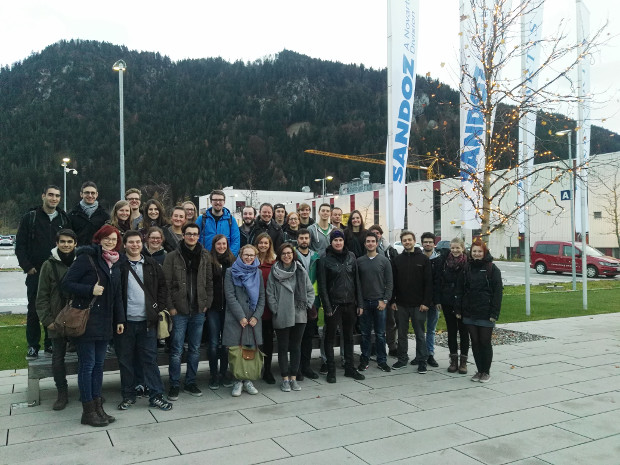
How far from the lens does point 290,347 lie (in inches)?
238

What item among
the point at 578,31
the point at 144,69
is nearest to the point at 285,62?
the point at 144,69

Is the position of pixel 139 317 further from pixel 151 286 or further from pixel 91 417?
pixel 91 417

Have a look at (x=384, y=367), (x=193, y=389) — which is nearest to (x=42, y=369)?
(x=193, y=389)

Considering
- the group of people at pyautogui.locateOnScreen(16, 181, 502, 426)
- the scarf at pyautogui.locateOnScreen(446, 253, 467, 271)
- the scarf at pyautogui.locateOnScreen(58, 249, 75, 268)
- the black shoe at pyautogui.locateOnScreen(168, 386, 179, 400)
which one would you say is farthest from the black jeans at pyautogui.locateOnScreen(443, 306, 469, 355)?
the scarf at pyautogui.locateOnScreen(58, 249, 75, 268)

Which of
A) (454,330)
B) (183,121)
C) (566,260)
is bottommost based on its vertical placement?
(566,260)

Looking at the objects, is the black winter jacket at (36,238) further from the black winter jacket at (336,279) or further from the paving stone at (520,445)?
A: the paving stone at (520,445)

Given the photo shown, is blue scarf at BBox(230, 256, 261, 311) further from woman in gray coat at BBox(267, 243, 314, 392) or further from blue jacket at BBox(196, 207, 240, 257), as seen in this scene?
blue jacket at BBox(196, 207, 240, 257)

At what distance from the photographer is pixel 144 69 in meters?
166

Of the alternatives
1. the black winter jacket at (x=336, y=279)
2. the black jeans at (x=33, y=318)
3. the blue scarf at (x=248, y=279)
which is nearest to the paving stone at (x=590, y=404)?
the black winter jacket at (x=336, y=279)

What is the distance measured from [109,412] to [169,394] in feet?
2.19

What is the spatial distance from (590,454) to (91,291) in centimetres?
454

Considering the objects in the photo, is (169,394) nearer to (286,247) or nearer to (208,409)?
(208,409)

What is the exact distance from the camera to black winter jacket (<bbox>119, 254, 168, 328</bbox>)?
197 inches

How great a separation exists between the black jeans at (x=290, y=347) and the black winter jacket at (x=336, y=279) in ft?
1.57
